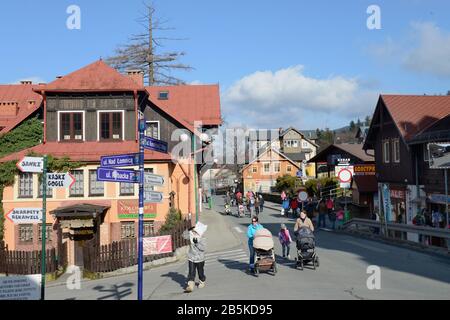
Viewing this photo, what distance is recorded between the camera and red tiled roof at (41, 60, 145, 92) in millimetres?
27531

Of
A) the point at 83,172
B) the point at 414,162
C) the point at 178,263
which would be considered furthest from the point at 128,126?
the point at 414,162

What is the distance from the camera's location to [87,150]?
2684 centimetres

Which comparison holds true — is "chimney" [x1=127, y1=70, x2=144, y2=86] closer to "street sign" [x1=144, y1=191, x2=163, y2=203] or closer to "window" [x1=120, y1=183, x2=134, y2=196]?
"window" [x1=120, y1=183, x2=134, y2=196]

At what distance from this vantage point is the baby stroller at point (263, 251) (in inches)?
583

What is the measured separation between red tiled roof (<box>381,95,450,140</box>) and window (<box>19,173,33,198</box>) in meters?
20.7

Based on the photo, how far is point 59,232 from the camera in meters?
25.2

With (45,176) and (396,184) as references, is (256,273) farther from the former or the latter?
(396,184)

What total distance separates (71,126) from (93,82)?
2.61 meters

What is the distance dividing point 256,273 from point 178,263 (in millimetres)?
6126

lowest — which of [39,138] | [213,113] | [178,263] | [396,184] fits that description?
[178,263]

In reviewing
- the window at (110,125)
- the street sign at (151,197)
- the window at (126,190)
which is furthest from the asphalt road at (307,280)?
the window at (110,125)

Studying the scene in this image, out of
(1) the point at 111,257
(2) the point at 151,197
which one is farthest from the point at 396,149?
(2) the point at 151,197
